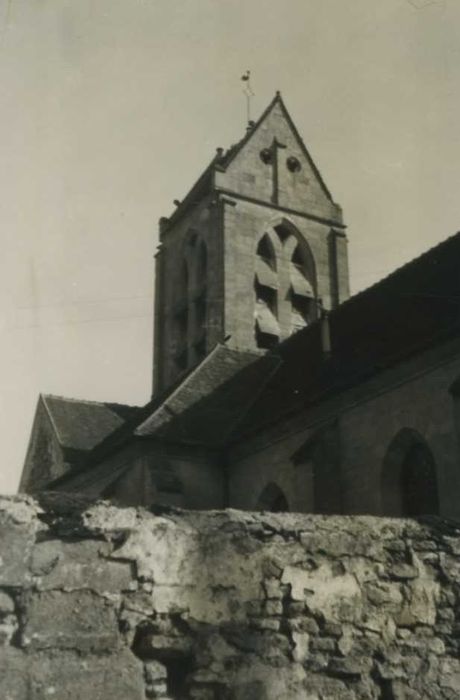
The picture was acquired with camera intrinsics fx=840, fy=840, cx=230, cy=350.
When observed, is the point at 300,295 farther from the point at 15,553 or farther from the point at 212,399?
the point at 15,553

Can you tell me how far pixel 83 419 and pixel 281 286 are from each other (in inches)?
302

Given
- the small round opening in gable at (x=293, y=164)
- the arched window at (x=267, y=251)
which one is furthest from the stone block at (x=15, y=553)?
the small round opening in gable at (x=293, y=164)

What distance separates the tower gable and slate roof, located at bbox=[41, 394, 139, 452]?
818cm

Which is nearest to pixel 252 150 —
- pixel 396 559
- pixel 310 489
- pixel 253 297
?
pixel 253 297

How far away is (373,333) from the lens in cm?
1728

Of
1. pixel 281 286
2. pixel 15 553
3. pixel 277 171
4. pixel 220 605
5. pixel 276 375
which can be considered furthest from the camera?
pixel 277 171

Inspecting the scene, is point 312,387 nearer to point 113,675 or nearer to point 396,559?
point 396,559

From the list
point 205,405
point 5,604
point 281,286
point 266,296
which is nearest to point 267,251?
point 281,286

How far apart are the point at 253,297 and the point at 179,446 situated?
9.39 m

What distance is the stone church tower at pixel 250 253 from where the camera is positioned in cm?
2639

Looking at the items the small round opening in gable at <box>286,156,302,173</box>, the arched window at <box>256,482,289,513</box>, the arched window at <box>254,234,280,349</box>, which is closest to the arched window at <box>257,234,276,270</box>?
the arched window at <box>254,234,280,349</box>

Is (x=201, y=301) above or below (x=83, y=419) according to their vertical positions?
above

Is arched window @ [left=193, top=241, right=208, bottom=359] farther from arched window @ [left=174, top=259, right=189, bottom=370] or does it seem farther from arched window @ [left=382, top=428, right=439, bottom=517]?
arched window @ [left=382, top=428, right=439, bottom=517]

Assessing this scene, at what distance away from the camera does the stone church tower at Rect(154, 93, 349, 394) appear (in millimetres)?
26391
